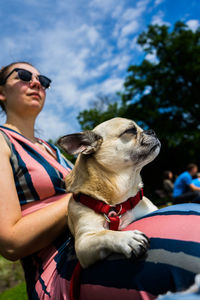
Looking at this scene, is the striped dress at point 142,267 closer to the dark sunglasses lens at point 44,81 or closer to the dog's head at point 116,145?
the dog's head at point 116,145

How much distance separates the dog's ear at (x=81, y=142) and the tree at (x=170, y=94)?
20366 millimetres

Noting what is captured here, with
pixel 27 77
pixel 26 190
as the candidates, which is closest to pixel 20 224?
pixel 26 190

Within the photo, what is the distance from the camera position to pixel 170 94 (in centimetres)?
2470

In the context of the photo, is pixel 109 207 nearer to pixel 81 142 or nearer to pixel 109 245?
pixel 109 245

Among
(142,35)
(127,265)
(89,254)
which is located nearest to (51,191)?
(89,254)

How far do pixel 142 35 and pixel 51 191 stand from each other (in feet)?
91.4

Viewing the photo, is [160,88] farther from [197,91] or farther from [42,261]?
[42,261]

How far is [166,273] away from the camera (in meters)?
1.01

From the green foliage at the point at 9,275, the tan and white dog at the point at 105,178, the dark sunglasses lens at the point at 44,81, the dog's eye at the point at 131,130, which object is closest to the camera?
the tan and white dog at the point at 105,178

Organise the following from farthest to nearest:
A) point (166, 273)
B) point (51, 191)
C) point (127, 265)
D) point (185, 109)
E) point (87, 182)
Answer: point (185, 109), point (51, 191), point (87, 182), point (127, 265), point (166, 273)

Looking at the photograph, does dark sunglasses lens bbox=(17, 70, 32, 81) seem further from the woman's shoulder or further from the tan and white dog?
the tan and white dog

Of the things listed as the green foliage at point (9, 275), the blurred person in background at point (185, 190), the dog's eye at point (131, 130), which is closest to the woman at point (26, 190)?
the dog's eye at point (131, 130)

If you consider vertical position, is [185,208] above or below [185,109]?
below

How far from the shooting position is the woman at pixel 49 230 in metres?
1.04
